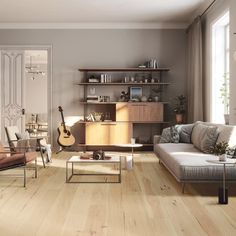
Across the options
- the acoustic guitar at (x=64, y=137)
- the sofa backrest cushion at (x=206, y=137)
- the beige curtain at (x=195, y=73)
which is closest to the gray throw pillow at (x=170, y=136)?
the sofa backrest cushion at (x=206, y=137)

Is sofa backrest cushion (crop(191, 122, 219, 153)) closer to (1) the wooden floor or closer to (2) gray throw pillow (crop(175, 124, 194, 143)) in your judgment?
(2) gray throw pillow (crop(175, 124, 194, 143))

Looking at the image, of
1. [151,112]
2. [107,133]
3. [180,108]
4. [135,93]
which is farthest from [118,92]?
[180,108]

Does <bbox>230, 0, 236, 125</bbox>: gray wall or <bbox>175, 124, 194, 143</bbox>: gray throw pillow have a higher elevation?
<bbox>230, 0, 236, 125</bbox>: gray wall

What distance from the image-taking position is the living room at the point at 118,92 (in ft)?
17.1

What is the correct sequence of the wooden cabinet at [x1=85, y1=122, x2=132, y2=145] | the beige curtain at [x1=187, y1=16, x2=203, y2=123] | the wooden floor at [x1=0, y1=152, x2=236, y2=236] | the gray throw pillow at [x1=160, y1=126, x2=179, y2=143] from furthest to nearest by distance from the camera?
the wooden cabinet at [x1=85, y1=122, x2=132, y2=145] < the beige curtain at [x1=187, y1=16, x2=203, y2=123] < the gray throw pillow at [x1=160, y1=126, x2=179, y2=143] < the wooden floor at [x1=0, y1=152, x2=236, y2=236]

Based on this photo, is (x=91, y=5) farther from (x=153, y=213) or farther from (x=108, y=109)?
Answer: (x=153, y=213)

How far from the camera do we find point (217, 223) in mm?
3400

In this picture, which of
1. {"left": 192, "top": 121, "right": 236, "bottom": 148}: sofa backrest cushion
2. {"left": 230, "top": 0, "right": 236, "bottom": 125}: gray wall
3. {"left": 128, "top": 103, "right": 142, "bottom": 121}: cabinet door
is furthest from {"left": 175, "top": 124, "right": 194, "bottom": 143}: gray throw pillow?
{"left": 128, "top": 103, "right": 142, "bottom": 121}: cabinet door

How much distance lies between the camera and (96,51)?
9.18 metres

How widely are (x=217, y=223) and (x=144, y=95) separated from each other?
596cm

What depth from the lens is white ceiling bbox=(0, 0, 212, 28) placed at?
24.5 feet

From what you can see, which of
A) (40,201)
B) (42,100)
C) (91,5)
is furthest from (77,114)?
(42,100)

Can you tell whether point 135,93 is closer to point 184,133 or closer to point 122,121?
point 122,121

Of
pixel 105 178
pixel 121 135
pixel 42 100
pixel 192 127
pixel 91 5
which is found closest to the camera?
pixel 105 178
